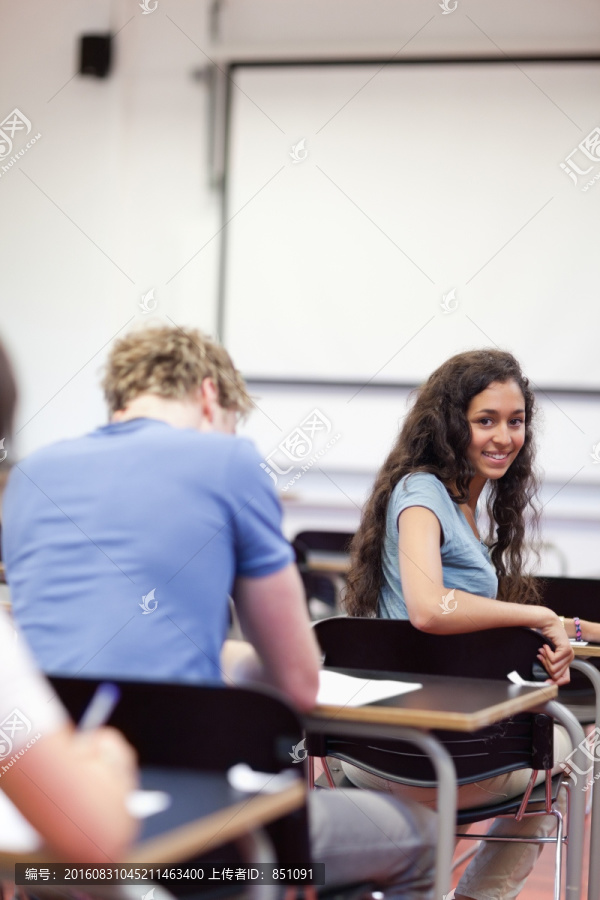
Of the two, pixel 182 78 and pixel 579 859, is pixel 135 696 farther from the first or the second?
pixel 182 78

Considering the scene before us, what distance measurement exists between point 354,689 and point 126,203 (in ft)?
13.8

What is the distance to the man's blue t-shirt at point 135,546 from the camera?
1.23 m

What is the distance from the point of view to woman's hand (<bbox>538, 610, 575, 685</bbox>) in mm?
1731

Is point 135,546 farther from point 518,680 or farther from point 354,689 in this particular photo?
point 518,680

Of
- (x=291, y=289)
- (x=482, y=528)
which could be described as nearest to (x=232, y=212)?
(x=291, y=289)

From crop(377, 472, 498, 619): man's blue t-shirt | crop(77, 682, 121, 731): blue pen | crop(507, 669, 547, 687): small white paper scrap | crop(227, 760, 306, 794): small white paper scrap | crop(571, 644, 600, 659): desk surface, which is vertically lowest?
crop(507, 669, 547, 687): small white paper scrap

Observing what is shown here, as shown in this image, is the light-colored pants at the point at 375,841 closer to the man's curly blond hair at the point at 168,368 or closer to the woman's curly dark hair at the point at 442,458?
the man's curly blond hair at the point at 168,368

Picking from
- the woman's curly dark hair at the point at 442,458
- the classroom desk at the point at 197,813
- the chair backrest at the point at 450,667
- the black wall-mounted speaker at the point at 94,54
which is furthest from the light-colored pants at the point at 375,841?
the black wall-mounted speaker at the point at 94,54

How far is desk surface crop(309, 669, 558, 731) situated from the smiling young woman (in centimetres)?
22

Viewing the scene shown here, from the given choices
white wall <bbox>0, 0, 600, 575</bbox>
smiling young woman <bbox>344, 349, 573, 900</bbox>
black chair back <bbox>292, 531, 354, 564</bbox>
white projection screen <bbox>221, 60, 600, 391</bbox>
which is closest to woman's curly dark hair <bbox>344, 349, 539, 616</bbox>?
smiling young woman <bbox>344, 349, 573, 900</bbox>

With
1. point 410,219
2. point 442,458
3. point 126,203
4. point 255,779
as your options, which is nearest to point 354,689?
point 255,779

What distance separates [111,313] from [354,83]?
66.9 inches

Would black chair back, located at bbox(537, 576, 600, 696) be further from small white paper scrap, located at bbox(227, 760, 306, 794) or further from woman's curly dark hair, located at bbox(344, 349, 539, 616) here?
small white paper scrap, located at bbox(227, 760, 306, 794)

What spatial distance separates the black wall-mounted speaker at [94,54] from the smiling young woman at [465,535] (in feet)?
12.1
